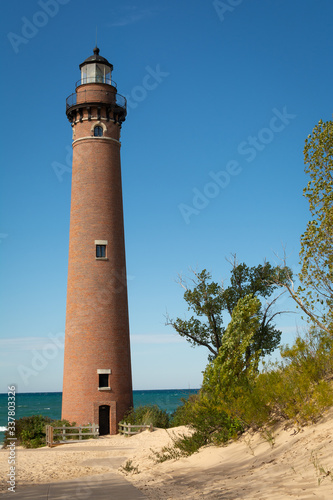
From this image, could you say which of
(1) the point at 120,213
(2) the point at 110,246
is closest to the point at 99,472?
(2) the point at 110,246

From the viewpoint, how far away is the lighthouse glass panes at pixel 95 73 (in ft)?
112

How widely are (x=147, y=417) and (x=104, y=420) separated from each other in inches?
107

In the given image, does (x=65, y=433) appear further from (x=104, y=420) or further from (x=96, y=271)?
(x=96, y=271)

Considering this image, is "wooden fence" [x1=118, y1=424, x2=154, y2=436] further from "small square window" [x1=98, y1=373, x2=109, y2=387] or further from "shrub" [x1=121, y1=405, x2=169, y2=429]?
"small square window" [x1=98, y1=373, x2=109, y2=387]

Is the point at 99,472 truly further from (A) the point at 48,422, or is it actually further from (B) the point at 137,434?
(A) the point at 48,422

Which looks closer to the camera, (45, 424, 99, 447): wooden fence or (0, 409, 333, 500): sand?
(0, 409, 333, 500): sand

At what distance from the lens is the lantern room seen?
112 feet

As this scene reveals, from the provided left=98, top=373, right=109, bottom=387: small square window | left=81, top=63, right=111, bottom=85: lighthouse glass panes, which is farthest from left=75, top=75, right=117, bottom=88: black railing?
left=98, top=373, right=109, bottom=387: small square window

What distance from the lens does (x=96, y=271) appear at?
30.6 m

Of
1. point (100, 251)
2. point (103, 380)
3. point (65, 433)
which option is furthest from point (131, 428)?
point (100, 251)

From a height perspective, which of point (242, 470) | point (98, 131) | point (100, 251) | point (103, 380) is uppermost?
point (98, 131)

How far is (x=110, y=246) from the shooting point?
31250mm

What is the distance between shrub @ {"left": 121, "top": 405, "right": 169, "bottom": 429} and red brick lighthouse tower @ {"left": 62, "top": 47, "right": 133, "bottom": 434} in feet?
2.01

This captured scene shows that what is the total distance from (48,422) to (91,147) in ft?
56.5
